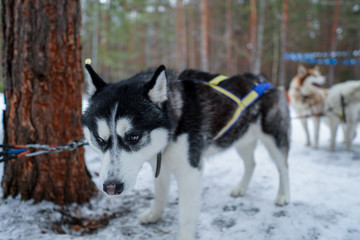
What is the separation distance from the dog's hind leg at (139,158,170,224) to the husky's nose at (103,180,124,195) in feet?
3.49

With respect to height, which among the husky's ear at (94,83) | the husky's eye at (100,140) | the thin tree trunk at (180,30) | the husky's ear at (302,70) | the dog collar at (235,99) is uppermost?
the thin tree trunk at (180,30)

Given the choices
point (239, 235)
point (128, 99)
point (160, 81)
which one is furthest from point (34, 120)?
point (239, 235)

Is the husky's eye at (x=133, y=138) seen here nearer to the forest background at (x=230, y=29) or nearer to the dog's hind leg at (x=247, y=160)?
the dog's hind leg at (x=247, y=160)

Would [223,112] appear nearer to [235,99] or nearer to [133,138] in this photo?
[235,99]

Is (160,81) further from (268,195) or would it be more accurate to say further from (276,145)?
(268,195)

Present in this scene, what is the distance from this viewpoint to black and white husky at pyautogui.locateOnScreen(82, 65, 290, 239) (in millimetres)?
1717

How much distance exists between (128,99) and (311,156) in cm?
488

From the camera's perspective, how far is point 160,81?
6.01 feet

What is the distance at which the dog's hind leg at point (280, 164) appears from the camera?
307 cm

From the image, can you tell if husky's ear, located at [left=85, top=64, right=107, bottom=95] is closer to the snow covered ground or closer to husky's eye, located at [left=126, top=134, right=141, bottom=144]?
husky's eye, located at [left=126, top=134, right=141, bottom=144]

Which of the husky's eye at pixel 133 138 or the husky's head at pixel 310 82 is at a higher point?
the husky's head at pixel 310 82

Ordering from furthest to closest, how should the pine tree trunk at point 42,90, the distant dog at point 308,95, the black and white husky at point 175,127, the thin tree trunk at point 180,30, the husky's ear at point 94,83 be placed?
the thin tree trunk at point 180,30 < the distant dog at point 308,95 < the pine tree trunk at point 42,90 < the husky's ear at point 94,83 < the black and white husky at point 175,127

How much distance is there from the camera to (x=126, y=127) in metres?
1.70

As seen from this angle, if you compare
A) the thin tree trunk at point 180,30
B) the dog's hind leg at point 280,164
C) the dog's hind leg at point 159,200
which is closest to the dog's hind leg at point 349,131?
the dog's hind leg at point 280,164
